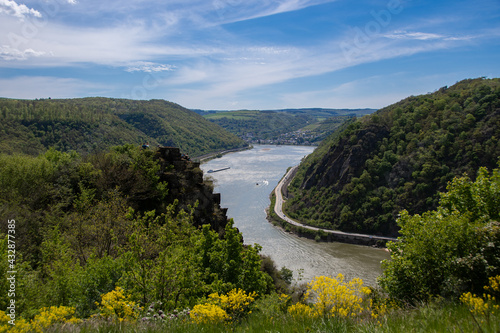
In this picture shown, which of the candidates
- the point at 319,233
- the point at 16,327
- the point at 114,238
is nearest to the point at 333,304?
the point at 16,327

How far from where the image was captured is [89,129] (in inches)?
3836

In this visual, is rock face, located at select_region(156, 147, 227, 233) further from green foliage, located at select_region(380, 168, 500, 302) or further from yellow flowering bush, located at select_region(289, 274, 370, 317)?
yellow flowering bush, located at select_region(289, 274, 370, 317)

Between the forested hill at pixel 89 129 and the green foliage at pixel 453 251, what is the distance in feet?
143

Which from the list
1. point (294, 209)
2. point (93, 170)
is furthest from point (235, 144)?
point (93, 170)

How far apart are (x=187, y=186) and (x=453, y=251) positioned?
18316mm

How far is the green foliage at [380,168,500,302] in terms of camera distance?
655 cm

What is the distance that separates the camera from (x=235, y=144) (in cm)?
16575

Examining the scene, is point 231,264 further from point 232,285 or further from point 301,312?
point 301,312

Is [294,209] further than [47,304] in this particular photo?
Yes

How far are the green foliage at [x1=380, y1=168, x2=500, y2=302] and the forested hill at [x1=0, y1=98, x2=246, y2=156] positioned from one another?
43532 mm

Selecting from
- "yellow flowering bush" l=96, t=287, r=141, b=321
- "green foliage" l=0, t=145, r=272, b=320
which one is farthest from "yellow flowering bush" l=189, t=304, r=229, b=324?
"green foliage" l=0, t=145, r=272, b=320

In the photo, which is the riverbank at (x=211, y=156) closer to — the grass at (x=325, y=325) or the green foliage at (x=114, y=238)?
the green foliage at (x=114, y=238)

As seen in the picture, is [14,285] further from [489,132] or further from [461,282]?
[489,132]

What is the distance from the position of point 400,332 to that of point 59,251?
11.3m
